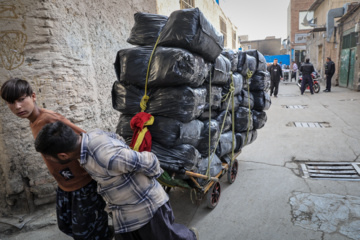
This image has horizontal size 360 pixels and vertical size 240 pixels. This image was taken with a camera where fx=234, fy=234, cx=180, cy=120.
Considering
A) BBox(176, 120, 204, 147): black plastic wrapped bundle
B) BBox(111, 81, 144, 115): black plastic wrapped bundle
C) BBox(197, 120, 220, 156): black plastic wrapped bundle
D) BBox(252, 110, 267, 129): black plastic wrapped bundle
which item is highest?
BBox(111, 81, 144, 115): black plastic wrapped bundle

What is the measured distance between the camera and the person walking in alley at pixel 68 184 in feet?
5.30

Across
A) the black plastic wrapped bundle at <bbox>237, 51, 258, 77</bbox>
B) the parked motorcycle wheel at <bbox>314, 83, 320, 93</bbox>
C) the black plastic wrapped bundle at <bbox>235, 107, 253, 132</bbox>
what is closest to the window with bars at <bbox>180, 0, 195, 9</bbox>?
the black plastic wrapped bundle at <bbox>237, 51, 258, 77</bbox>

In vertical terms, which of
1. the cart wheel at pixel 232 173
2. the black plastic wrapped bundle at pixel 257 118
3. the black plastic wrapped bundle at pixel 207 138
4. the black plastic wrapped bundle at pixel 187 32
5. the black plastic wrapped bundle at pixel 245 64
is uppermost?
the black plastic wrapped bundle at pixel 187 32

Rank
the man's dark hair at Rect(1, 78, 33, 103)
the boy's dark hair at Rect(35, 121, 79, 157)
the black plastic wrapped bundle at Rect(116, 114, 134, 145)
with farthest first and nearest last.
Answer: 1. the black plastic wrapped bundle at Rect(116, 114, 134, 145)
2. the man's dark hair at Rect(1, 78, 33, 103)
3. the boy's dark hair at Rect(35, 121, 79, 157)

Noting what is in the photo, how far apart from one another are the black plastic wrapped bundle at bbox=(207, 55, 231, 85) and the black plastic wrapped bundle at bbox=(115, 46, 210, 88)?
1.15 ft

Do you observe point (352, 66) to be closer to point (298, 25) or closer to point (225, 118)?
point (225, 118)

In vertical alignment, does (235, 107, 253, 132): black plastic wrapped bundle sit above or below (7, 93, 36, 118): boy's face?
below

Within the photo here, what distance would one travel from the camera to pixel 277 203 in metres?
2.77

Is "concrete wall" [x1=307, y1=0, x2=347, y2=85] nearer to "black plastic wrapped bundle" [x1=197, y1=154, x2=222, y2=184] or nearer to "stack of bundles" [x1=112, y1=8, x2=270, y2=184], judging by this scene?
"black plastic wrapped bundle" [x1=197, y1=154, x2=222, y2=184]

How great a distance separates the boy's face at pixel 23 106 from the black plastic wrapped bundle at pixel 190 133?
117 cm

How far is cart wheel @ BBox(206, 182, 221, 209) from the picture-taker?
2.61 m

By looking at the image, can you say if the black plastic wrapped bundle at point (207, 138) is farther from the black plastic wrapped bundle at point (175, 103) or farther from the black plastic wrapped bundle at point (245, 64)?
the black plastic wrapped bundle at point (245, 64)

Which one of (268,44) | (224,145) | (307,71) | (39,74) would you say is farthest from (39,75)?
(268,44)

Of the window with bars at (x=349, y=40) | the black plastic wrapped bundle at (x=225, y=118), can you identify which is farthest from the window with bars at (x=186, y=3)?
the window with bars at (x=349, y=40)
